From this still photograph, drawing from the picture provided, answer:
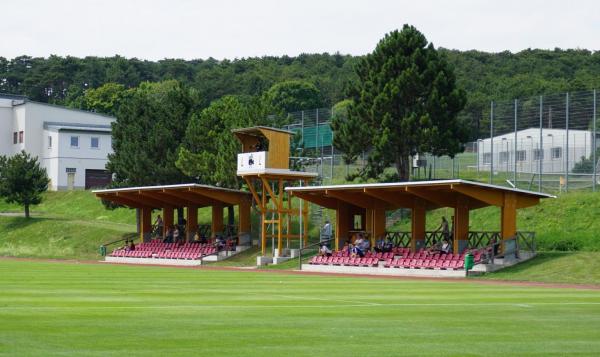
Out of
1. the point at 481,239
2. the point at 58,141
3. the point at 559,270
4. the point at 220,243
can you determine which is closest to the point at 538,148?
the point at 481,239

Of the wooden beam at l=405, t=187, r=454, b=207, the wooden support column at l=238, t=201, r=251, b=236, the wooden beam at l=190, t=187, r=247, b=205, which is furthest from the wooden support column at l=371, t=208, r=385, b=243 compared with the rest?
the wooden support column at l=238, t=201, r=251, b=236

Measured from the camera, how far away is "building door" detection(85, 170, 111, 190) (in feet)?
332

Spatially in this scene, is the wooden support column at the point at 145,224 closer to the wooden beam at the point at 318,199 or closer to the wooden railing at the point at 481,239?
the wooden beam at the point at 318,199

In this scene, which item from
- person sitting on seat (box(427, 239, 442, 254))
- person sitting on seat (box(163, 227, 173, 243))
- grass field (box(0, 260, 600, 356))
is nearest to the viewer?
grass field (box(0, 260, 600, 356))

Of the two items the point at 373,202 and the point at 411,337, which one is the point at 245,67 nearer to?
the point at 373,202

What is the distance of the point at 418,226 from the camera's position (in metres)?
48.9

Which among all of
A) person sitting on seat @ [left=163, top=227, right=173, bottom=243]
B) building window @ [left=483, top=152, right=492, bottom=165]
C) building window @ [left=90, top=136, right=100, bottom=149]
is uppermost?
building window @ [left=90, top=136, right=100, bottom=149]

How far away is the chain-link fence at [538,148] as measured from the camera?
49.2 meters

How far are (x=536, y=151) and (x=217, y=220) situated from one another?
20360 millimetres

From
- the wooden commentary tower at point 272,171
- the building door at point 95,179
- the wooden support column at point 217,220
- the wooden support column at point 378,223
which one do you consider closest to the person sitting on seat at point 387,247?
the wooden support column at point 378,223

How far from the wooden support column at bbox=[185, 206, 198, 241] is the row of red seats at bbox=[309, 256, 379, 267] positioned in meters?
15.7

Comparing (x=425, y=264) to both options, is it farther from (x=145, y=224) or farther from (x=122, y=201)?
(x=122, y=201)

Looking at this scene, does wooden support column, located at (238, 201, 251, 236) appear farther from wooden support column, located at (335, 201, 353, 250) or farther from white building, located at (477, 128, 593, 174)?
white building, located at (477, 128, 593, 174)

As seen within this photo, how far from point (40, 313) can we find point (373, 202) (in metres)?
33.8
